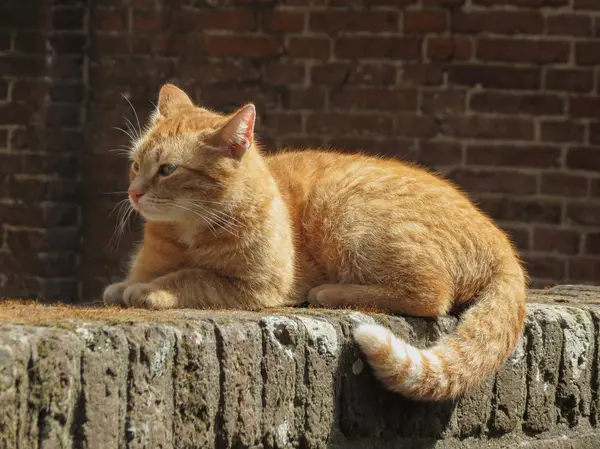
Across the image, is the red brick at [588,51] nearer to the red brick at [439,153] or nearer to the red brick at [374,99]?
the red brick at [439,153]

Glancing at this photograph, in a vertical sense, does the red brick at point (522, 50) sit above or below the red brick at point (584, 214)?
above

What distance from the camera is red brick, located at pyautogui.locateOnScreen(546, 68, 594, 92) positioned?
6500 mm

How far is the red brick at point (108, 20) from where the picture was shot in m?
6.97

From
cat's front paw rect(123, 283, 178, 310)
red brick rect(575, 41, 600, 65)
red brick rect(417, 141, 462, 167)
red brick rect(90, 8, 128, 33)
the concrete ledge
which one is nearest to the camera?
the concrete ledge

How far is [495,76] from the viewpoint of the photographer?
653cm

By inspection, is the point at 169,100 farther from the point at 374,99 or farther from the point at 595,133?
the point at 595,133

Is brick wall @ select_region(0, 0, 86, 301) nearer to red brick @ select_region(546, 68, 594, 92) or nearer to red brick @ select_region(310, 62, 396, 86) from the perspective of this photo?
red brick @ select_region(310, 62, 396, 86)

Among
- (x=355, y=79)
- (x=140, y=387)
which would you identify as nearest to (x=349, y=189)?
(x=140, y=387)

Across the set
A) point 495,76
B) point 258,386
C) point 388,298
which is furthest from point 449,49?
point 258,386

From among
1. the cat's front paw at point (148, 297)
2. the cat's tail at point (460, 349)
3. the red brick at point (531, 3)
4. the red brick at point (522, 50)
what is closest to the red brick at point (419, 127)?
the red brick at point (522, 50)

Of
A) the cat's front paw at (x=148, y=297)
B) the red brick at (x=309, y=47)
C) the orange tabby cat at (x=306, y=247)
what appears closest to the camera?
the cat's front paw at (x=148, y=297)

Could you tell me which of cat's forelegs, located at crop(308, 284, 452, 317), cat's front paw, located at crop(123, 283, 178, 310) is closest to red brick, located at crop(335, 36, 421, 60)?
cat's forelegs, located at crop(308, 284, 452, 317)

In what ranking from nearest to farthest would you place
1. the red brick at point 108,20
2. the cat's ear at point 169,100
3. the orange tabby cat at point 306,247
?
the orange tabby cat at point 306,247 → the cat's ear at point 169,100 → the red brick at point 108,20

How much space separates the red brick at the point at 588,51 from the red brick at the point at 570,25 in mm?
59
